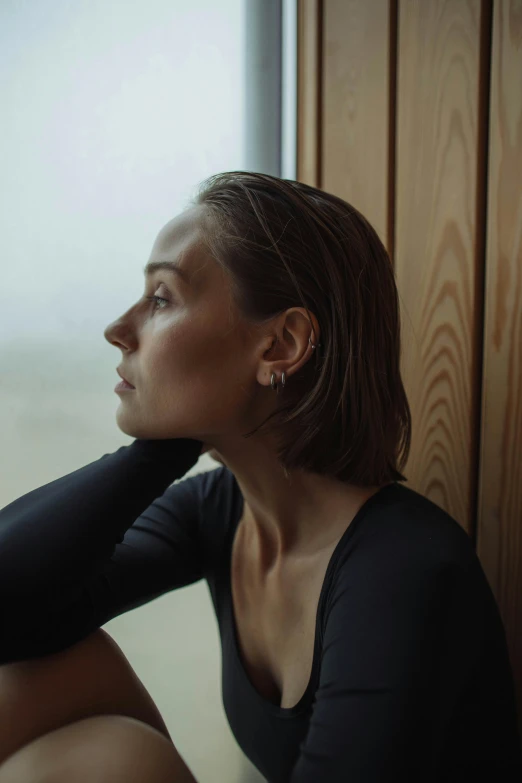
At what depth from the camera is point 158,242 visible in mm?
935

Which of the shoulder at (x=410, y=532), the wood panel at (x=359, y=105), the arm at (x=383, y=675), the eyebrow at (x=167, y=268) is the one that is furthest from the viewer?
the wood panel at (x=359, y=105)

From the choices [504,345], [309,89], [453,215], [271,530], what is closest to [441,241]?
[453,215]

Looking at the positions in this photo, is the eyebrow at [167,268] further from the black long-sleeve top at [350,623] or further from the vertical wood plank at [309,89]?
the vertical wood plank at [309,89]

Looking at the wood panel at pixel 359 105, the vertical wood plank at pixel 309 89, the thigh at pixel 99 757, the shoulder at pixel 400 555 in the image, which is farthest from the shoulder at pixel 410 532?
Result: the vertical wood plank at pixel 309 89

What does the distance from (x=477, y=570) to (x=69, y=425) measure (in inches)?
29.3

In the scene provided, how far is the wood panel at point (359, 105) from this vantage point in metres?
1.17

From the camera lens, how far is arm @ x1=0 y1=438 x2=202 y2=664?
0.82 m

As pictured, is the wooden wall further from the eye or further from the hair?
the eye

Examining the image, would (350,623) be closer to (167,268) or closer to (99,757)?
(99,757)

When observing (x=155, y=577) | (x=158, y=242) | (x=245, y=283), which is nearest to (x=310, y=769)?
(x=155, y=577)

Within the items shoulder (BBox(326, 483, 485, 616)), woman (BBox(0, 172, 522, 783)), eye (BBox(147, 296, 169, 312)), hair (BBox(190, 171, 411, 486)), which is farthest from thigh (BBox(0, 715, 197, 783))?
eye (BBox(147, 296, 169, 312))

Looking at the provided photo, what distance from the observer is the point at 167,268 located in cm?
90

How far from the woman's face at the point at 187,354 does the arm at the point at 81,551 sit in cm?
6

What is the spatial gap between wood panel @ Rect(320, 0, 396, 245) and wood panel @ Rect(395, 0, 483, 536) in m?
0.03
